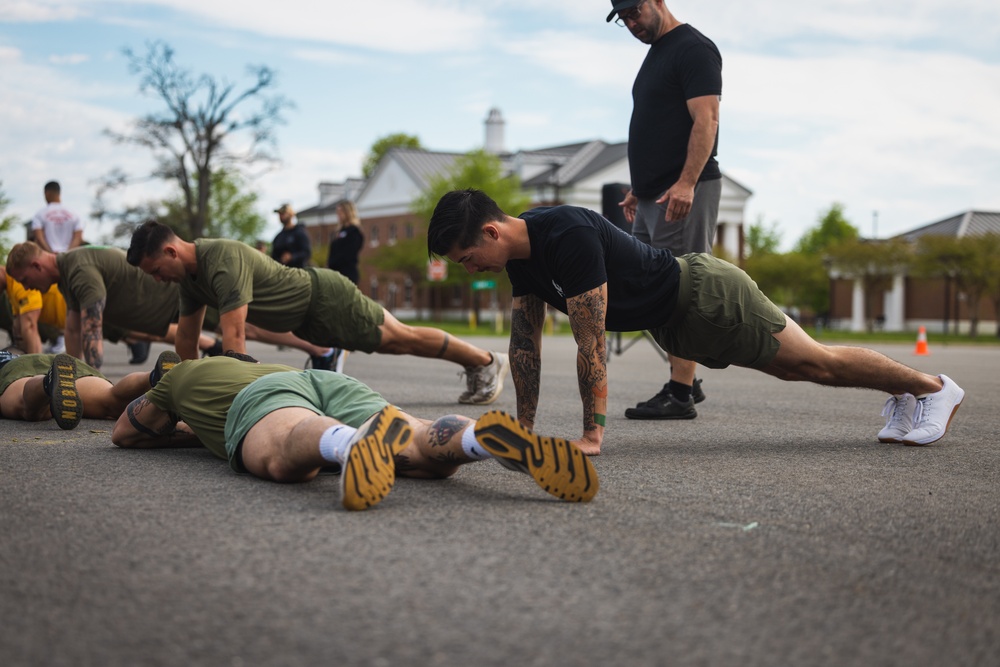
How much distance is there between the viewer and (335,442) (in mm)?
3625

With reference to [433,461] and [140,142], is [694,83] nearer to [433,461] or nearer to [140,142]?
[433,461]

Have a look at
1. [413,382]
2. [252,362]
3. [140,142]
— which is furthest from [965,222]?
[252,362]

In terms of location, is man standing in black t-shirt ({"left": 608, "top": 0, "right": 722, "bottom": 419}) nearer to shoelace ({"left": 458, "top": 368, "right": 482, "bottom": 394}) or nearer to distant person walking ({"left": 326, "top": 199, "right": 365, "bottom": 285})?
shoelace ({"left": 458, "top": 368, "right": 482, "bottom": 394})

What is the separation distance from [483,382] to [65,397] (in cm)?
319

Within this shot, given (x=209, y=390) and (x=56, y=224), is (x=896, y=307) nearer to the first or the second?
(x=56, y=224)

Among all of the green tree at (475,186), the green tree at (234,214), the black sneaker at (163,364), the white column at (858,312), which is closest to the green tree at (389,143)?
the green tree at (234,214)

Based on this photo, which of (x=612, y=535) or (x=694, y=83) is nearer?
(x=612, y=535)

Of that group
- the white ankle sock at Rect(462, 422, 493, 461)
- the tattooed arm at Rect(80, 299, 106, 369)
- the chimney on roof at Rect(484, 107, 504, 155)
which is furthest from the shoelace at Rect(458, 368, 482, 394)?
the chimney on roof at Rect(484, 107, 504, 155)

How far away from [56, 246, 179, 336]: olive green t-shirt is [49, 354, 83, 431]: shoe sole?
256 centimetres

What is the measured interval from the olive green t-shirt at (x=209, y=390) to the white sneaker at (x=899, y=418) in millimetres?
2980

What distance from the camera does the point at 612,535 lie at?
3.11 m

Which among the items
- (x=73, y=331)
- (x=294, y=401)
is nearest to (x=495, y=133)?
(x=73, y=331)

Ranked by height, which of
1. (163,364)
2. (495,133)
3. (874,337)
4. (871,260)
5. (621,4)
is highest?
(495,133)

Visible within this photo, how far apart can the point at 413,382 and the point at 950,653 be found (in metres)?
8.05
